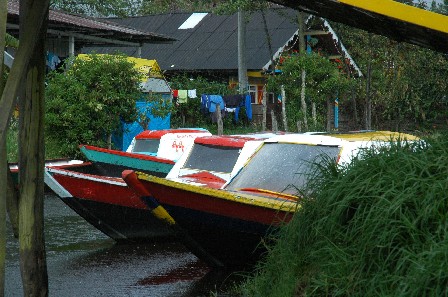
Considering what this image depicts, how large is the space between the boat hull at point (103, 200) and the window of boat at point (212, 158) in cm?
97

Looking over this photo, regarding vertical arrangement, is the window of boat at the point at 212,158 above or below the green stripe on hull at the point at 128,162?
above

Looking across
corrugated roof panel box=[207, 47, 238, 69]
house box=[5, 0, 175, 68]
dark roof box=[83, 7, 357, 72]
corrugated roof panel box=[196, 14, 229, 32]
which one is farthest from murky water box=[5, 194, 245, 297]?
corrugated roof panel box=[196, 14, 229, 32]

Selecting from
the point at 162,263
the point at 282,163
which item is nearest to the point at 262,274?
the point at 282,163

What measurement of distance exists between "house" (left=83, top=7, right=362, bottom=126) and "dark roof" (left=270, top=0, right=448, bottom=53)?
84.3ft

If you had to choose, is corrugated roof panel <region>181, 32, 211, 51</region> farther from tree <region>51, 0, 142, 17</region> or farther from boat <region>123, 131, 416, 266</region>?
boat <region>123, 131, 416, 266</region>

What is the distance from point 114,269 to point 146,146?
22.6 ft

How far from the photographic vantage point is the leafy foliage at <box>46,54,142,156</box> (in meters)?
21.7

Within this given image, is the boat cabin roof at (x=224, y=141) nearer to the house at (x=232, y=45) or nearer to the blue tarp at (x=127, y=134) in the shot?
the blue tarp at (x=127, y=134)

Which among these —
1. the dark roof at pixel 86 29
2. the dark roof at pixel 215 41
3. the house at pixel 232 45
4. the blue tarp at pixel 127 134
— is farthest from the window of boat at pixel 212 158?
the dark roof at pixel 215 41

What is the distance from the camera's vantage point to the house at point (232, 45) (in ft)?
119

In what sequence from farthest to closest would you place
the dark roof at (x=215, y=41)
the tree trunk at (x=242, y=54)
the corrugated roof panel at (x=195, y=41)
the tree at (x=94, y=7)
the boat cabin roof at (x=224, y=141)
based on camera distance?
the tree at (x=94, y=7), the corrugated roof panel at (x=195, y=41), the dark roof at (x=215, y=41), the tree trunk at (x=242, y=54), the boat cabin roof at (x=224, y=141)

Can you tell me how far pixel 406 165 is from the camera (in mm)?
6012

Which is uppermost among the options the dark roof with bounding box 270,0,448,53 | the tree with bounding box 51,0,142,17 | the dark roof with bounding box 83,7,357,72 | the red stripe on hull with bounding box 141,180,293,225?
the tree with bounding box 51,0,142,17

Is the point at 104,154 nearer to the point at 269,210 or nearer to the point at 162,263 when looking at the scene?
A: the point at 162,263
